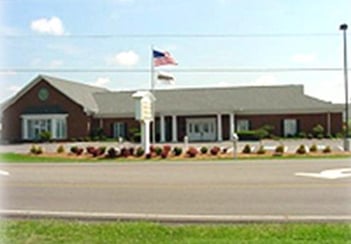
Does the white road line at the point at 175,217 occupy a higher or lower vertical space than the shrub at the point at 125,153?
lower

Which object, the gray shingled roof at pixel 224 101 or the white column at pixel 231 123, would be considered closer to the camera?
the white column at pixel 231 123

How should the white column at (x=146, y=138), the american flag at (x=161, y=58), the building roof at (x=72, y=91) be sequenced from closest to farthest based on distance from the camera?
the white column at (x=146, y=138)
the american flag at (x=161, y=58)
the building roof at (x=72, y=91)

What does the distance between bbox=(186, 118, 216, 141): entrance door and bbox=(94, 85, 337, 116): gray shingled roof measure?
4.87 feet

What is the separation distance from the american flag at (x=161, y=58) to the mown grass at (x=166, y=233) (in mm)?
23980

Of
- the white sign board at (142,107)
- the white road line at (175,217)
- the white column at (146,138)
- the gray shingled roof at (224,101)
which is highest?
the gray shingled roof at (224,101)

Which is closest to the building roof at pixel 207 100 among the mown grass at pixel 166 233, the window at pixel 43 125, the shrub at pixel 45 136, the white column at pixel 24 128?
the window at pixel 43 125

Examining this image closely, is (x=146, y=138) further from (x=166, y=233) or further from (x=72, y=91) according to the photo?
(x=72, y=91)

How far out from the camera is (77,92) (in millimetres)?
47312

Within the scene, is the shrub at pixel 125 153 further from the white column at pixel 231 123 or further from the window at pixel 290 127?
the window at pixel 290 127

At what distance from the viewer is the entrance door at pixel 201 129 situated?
1704 inches

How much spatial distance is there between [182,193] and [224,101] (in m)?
33.4

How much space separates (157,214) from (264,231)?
2.18m

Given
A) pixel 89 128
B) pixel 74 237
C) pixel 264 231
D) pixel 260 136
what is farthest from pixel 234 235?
pixel 89 128

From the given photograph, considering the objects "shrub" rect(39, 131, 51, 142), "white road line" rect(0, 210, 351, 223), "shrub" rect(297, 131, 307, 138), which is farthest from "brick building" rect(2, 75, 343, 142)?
"white road line" rect(0, 210, 351, 223)
